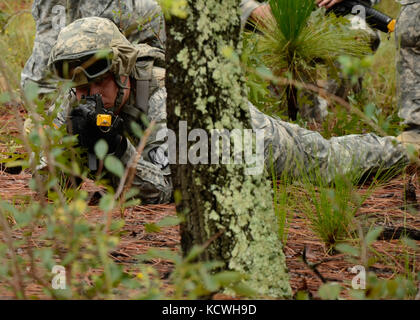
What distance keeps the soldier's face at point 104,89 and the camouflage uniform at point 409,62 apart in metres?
1.84

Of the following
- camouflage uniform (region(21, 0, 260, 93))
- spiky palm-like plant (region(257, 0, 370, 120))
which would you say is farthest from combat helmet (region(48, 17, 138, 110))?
spiky palm-like plant (region(257, 0, 370, 120))

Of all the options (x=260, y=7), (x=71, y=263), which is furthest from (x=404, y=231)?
(x=260, y=7)

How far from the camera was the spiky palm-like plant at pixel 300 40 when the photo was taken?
127 inches

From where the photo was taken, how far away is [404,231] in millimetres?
2221

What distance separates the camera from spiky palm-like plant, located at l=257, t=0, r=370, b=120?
3.23 metres

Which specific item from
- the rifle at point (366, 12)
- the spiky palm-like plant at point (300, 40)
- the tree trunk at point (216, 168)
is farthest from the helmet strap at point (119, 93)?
the rifle at point (366, 12)

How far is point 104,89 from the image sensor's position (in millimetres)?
2879

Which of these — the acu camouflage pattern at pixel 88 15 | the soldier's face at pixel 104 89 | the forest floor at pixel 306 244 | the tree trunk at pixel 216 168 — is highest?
the acu camouflage pattern at pixel 88 15

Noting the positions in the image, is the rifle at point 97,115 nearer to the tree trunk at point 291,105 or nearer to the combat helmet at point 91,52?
the combat helmet at point 91,52

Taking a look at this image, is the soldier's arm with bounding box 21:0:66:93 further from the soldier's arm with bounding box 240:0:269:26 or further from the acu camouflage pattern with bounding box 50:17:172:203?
the soldier's arm with bounding box 240:0:269:26

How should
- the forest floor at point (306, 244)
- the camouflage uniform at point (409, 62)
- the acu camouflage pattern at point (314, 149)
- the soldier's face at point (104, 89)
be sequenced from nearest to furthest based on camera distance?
1. the forest floor at point (306, 244)
2. the soldier's face at point (104, 89)
3. the acu camouflage pattern at point (314, 149)
4. the camouflage uniform at point (409, 62)

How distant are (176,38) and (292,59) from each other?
1.94 meters

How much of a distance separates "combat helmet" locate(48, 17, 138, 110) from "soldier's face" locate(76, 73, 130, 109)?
0.03m
